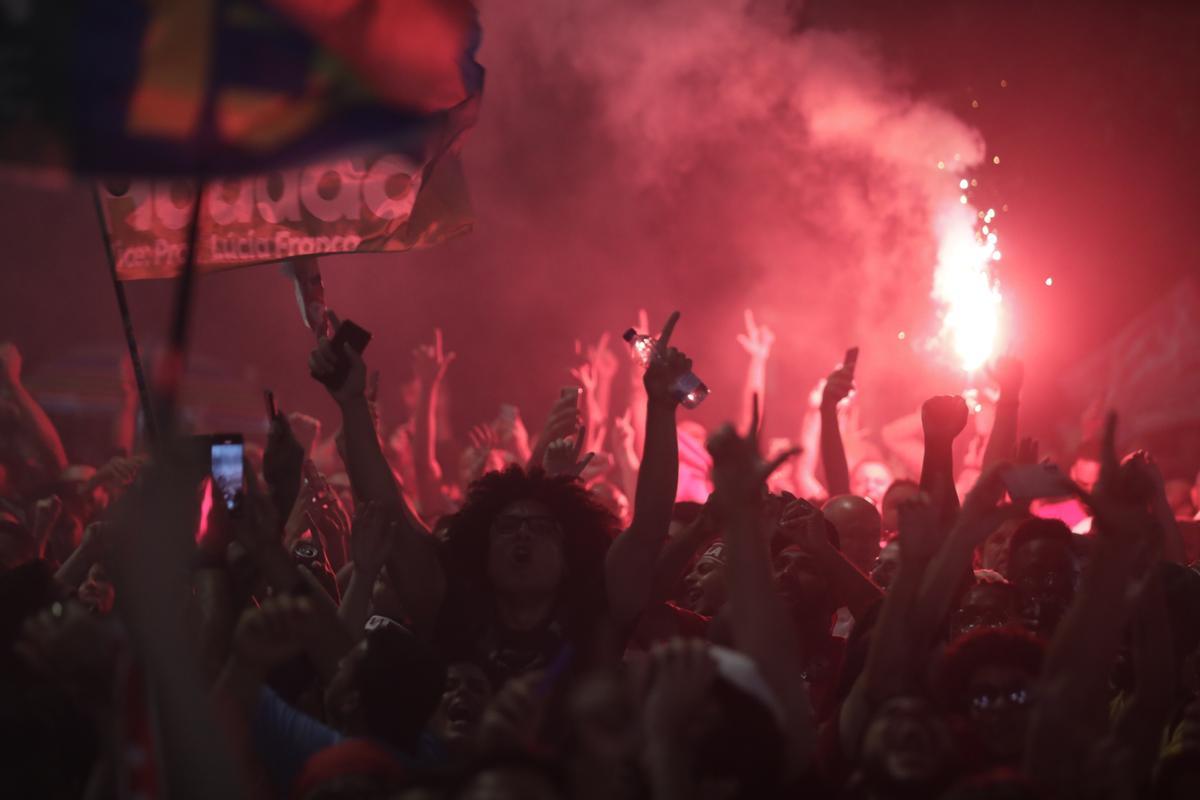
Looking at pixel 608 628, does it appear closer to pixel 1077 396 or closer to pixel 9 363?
pixel 9 363

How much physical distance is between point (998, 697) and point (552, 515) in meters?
1.45

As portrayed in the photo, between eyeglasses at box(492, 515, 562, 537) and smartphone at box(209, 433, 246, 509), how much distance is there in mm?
747

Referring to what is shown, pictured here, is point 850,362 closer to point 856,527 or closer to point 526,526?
point 856,527

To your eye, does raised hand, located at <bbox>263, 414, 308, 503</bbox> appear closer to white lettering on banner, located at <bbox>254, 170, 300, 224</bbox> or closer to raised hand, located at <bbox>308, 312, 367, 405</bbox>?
raised hand, located at <bbox>308, 312, 367, 405</bbox>

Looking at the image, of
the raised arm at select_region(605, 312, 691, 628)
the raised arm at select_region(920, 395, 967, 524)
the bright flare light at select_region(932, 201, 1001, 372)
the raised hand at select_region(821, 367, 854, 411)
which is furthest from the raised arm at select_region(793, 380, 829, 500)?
the raised arm at select_region(605, 312, 691, 628)

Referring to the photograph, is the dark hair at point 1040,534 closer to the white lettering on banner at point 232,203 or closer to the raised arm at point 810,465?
the white lettering on banner at point 232,203

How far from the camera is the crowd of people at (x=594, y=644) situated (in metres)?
2.41

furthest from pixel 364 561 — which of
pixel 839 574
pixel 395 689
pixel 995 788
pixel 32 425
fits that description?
pixel 32 425

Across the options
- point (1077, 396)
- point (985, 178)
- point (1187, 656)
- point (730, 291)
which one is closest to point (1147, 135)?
point (985, 178)

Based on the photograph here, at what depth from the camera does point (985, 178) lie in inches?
585

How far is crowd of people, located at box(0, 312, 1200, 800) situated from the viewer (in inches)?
95.0

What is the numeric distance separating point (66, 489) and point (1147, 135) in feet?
41.8

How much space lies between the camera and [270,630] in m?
2.59

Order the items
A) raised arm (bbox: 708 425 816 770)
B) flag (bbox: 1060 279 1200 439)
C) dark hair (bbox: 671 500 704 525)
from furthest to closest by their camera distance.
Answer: flag (bbox: 1060 279 1200 439) < dark hair (bbox: 671 500 704 525) < raised arm (bbox: 708 425 816 770)
